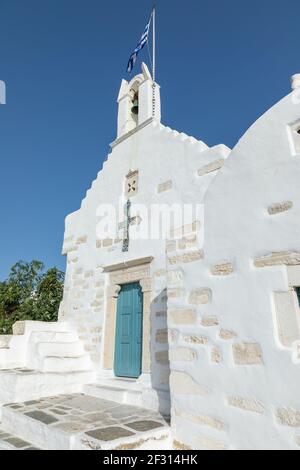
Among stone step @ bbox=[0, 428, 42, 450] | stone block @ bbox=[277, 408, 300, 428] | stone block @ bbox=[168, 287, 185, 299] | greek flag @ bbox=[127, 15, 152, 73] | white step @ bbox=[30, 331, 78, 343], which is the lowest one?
stone step @ bbox=[0, 428, 42, 450]

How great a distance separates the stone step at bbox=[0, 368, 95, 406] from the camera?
4.62 meters

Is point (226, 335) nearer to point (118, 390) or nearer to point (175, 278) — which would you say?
point (175, 278)

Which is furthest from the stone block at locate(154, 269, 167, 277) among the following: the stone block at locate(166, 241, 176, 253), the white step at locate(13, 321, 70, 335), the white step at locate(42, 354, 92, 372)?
the white step at locate(13, 321, 70, 335)

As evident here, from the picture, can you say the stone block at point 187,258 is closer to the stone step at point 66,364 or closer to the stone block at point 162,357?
the stone block at point 162,357

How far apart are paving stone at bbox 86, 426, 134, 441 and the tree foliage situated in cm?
1044

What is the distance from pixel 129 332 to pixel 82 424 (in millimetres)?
2142

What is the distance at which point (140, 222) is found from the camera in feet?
18.2

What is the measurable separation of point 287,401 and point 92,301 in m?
4.47

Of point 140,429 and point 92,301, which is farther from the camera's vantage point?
point 92,301

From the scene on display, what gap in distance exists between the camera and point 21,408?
4.11m

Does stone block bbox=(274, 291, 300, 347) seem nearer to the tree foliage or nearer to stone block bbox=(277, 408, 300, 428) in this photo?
stone block bbox=(277, 408, 300, 428)

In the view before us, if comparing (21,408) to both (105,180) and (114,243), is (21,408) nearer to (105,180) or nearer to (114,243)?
(114,243)

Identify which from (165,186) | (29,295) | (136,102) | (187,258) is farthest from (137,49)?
(29,295)
